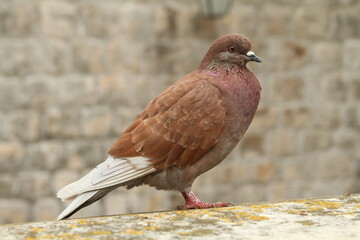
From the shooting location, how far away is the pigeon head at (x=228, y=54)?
3734 millimetres

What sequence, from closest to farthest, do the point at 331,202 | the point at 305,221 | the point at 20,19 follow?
the point at 305,221, the point at 331,202, the point at 20,19

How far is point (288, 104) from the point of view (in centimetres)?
916

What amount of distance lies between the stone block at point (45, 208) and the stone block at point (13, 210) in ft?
0.25

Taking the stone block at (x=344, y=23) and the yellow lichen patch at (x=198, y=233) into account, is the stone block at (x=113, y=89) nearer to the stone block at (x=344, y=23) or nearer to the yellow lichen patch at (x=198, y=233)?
the stone block at (x=344, y=23)

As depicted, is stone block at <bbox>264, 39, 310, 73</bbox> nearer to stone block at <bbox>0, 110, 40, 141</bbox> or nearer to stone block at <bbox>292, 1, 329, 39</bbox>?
stone block at <bbox>292, 1, 329, 39</bbox>

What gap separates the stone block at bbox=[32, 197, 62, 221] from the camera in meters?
7.96

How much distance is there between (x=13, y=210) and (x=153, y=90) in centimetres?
180

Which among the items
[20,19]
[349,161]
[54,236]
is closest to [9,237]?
[54,236]

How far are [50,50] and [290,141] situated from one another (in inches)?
116

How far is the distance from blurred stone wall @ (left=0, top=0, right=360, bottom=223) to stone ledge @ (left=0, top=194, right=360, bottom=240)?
4986 mm

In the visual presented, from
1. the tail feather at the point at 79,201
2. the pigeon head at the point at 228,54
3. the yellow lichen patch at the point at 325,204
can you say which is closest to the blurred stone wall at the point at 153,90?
the pigeon head at the point at 228,54

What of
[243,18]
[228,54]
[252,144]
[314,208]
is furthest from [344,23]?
[314,208]

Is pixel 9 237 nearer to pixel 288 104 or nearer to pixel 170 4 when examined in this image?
pixel 170 4

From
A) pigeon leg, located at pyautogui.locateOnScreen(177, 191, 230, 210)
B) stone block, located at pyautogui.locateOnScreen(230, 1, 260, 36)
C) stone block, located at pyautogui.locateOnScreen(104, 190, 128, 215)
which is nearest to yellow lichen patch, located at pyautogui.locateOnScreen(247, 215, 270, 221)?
pigeon leg, located at pyautogui.locateOnScreen(177, 191, 230, 210)
